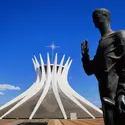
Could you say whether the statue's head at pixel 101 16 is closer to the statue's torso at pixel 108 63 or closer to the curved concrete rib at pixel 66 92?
the statue's torso at pixel 108 63

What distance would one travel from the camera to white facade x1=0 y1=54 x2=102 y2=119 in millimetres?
28078

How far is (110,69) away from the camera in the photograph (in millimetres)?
1918

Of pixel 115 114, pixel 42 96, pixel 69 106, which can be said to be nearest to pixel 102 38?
pixel 115 114

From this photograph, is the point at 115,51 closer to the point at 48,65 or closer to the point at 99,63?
the point at 99,63

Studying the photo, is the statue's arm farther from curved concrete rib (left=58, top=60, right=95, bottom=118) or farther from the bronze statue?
curved concrete rib (left=58, top=60, right=95, bottom=118)

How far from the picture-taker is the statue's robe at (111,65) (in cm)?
186

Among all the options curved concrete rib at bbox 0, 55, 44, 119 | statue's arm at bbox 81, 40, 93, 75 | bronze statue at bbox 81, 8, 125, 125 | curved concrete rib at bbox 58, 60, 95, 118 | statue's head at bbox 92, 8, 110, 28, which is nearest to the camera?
bronze statue at bbox 81, 8, 125, 125

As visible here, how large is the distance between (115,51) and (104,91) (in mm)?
332

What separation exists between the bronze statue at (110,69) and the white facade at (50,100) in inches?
996

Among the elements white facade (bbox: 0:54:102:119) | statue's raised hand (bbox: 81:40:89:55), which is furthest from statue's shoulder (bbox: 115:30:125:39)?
white facade (bbox: 0:54:102:119)

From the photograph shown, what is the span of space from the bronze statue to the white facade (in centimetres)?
2530

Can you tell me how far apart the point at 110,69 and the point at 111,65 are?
3 cm

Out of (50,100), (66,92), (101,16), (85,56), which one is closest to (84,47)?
(85,56)

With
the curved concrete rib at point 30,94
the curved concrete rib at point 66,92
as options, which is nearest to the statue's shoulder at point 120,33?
the curved concrete rib at point 66,92
